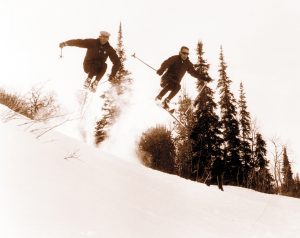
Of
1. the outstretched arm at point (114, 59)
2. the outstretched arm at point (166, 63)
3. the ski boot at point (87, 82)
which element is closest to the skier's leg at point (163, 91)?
the outstretched arm at point (166, 63)

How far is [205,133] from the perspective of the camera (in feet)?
96.8

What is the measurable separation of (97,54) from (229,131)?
85.5ft

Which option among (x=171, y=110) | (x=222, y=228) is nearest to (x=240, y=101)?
(x=171, y=110)

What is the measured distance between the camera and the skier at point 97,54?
807cm

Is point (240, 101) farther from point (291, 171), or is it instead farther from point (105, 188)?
point (105, 188)

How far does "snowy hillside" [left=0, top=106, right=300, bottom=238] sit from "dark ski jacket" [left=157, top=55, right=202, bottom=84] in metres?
4.15

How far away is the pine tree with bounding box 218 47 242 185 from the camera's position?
3169cm

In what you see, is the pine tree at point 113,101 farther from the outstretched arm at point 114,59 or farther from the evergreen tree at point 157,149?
the outstretched arm at point 114,59

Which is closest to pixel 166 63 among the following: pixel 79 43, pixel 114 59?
pixel 114 59

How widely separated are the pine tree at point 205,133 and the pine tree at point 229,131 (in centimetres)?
208

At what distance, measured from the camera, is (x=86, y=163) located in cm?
447

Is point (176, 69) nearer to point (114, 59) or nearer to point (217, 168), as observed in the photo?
point (114, 59)

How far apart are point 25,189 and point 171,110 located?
8.07 metres

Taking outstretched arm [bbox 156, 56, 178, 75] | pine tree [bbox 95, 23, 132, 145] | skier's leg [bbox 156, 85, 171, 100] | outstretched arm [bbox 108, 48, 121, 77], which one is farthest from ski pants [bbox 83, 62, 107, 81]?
pine tree [bbox 95, 23, 132, 145]
